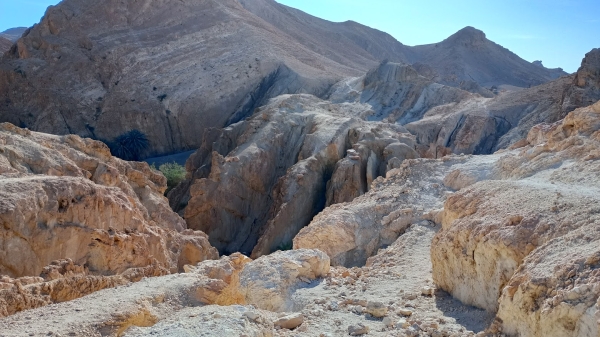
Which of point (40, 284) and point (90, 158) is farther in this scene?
point (90, 158)

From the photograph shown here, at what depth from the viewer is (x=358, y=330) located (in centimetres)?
561

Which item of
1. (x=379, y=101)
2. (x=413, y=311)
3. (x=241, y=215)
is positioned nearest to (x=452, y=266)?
(x=413, y=311)

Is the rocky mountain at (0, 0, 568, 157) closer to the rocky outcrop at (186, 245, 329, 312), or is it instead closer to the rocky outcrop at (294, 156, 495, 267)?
the rocky outcrop at (294, 156, 495, 267)


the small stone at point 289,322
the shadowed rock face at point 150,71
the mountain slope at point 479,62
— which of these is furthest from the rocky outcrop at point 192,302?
the mountain slope at point 479,62

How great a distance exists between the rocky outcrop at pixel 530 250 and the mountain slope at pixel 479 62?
58284 mm

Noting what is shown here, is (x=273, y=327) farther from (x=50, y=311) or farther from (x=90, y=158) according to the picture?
(x=90, y=158)

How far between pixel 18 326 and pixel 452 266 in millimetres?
4386

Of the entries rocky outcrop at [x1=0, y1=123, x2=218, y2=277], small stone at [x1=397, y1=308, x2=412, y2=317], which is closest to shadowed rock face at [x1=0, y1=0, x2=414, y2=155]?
rocky outcrop at [x1=0, y1=123, x2=218, y2=277]

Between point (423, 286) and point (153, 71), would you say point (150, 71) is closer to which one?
point (153, 71)

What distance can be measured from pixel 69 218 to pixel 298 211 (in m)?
12.9

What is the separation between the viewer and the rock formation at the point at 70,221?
31.2ft

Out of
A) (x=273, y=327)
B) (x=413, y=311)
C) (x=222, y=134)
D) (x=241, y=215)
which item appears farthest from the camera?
(x=222, y=134)

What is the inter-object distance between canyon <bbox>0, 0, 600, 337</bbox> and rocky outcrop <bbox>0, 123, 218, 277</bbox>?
0.12ft

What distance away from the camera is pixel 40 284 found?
752 cm
